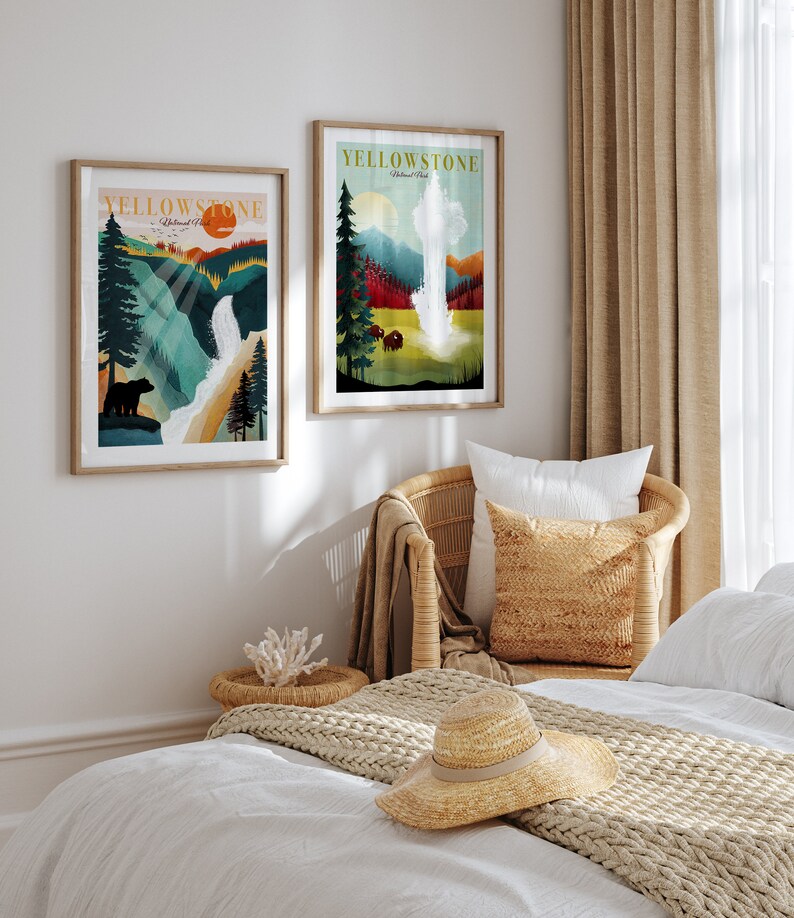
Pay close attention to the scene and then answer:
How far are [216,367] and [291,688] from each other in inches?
37.3

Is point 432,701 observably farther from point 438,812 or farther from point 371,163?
point 371,163

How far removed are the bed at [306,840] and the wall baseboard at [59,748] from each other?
4.45 feet

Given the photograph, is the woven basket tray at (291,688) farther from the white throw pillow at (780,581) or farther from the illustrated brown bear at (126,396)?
the white throw pillow at (780,581)

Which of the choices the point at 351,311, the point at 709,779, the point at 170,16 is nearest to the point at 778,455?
the point at 351,311

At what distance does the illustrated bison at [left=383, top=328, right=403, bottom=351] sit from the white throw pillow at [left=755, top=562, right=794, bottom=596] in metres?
1.48

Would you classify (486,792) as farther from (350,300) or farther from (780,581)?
(350,300)

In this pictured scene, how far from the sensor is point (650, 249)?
11.1 ft

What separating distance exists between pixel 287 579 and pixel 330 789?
71.5 inches

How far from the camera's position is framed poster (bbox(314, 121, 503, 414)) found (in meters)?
3.40

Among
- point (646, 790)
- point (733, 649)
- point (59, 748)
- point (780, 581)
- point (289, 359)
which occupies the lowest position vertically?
point (59, 748)

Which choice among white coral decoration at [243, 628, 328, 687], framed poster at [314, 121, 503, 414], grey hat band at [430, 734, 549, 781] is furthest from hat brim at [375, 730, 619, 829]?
framed poster at [314, 121, 503, 414]

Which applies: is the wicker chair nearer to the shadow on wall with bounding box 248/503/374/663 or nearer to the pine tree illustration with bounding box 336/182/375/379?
the shadow on wall with bounding box 248/503/374/663

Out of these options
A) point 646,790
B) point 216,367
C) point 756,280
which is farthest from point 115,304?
point 646,790

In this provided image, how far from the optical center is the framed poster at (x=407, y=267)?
3400 mm
